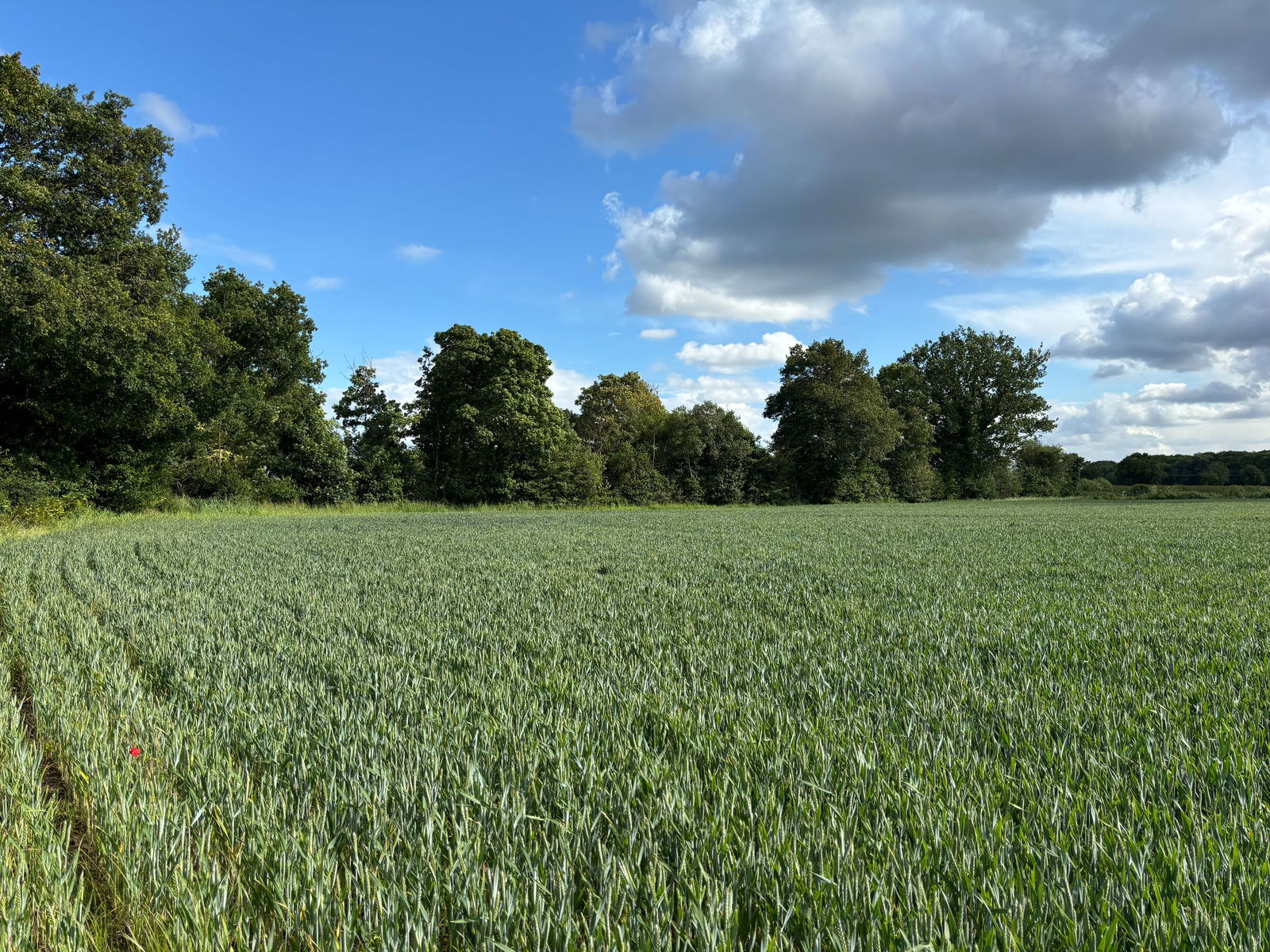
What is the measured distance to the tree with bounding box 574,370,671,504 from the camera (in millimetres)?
39812

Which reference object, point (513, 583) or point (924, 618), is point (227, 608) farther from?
point (924, 618)

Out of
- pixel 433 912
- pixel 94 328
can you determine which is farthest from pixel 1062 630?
pixel 94 328

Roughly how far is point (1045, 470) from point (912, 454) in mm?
22123

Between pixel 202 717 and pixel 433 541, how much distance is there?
10774 mm

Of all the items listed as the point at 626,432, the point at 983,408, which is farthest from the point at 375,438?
the point at 983,408

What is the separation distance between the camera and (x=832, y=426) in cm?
4291

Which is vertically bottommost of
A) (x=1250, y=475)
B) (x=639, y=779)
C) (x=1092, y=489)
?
(x=639, y=779)

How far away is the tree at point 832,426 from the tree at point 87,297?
3413cm

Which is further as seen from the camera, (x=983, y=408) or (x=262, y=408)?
(x=983, y=408)

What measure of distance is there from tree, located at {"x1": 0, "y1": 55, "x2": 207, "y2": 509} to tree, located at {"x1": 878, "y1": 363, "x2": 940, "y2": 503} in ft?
135

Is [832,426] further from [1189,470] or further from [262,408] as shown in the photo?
[1189,470]

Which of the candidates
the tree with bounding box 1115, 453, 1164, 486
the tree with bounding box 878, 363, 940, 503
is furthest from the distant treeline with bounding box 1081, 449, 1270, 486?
the tree with bounding box 878, 363, 940, 503

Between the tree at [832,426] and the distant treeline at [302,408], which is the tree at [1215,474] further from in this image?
the tree at [832,426]

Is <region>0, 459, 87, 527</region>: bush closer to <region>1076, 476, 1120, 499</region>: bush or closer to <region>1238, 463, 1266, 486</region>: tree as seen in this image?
<region>1076, 476, 1120, 499</region>: bush
